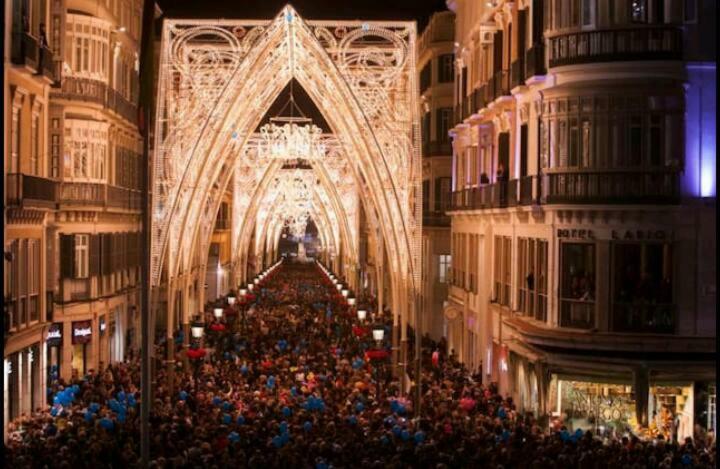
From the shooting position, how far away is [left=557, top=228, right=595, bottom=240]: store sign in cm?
3241

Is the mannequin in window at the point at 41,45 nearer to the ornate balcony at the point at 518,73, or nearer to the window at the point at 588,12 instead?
the ornate balcony at the point at 518,73

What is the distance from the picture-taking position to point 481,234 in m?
45.1

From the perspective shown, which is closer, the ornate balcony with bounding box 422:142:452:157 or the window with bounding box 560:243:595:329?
the window with bounding box 560:243:595:329

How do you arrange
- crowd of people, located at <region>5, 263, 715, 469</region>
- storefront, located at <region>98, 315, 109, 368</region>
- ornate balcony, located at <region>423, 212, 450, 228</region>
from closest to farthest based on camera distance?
crowd of people, located at <region>5, 263, 715, 469</region>
storefront, located at <region>98, 315, 109, 368</region>
ornate balcony, located at <region>423, 212, 450, 228</region>

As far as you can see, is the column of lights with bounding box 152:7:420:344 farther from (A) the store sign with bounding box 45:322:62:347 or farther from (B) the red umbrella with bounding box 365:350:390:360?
(A) the store sign with bounding box 45:322:62:347

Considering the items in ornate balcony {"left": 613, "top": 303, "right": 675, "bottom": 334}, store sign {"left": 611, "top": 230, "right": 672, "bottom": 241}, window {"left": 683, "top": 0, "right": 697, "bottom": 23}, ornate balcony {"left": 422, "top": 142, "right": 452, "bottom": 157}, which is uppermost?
window {"left": 683, "top": 0, "right": 697, "bottom": 23}

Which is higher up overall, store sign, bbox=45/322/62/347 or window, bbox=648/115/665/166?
window, bbox=648/115/665/166

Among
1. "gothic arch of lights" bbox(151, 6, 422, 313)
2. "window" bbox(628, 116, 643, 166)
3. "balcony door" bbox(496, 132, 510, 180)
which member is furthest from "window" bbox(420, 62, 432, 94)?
"window" bbox(628, 116, 643, 166)

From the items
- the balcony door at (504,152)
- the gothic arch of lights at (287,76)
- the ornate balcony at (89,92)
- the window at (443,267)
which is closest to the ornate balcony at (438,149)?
the window at (443,267)

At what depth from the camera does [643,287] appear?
3197 cm

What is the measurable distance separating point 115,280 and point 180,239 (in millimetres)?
10184

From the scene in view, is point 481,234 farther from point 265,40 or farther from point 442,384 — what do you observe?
point 265,40

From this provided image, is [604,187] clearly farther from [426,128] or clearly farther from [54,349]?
[426,128]

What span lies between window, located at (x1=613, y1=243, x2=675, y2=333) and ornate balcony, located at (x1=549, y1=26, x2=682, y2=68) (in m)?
4.59
